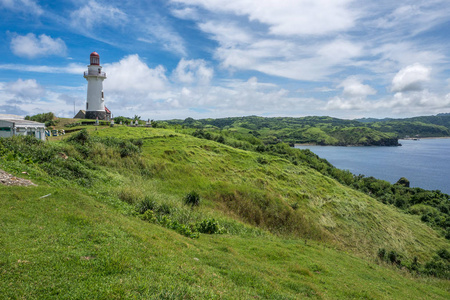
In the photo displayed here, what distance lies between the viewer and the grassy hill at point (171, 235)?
6.38 metres

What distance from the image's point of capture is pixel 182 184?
2406 centimetres

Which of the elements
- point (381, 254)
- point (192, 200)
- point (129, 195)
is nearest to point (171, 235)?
point (129, 195)

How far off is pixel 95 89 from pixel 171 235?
146 feet

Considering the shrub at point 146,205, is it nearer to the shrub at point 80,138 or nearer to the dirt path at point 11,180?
the dirt path at point 11,180

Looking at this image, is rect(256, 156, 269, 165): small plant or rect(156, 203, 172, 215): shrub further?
rect(256, 156, 269, 165): small plant

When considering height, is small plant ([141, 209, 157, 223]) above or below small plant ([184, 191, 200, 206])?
above

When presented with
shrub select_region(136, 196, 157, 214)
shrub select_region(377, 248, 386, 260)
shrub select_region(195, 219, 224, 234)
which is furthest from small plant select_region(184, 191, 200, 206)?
shrub select_region(377, 248, 386, 260)

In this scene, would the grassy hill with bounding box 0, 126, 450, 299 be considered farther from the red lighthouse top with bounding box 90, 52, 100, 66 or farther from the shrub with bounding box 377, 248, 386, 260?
the red lighthouse top with bounding box 90, 52, 100, 66

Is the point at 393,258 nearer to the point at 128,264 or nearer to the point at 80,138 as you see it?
the point at 128,264

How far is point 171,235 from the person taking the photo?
36.1 ft

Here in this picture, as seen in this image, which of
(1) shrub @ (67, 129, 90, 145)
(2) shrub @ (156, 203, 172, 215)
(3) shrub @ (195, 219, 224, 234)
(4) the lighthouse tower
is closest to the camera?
(3) shrub @ (195, 219, 224, 234)

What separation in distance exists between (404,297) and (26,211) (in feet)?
55.6

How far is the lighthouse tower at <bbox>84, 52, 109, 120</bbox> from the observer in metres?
46.2

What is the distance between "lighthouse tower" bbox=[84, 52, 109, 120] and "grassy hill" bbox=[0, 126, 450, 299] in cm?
2037
